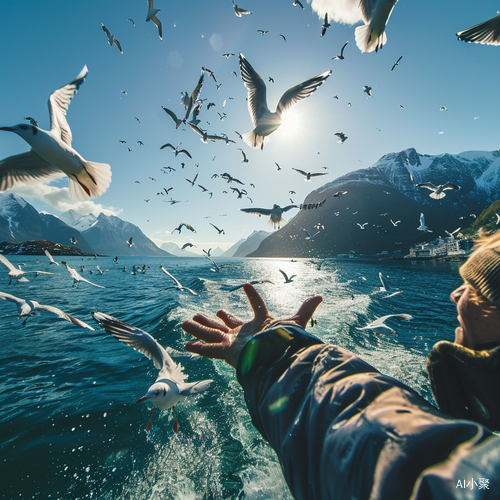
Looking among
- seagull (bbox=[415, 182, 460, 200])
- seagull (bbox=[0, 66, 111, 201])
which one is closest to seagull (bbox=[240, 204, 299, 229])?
seagull (bbox=[0, 66, 111, 201])

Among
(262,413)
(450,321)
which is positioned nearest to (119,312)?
(262,413)

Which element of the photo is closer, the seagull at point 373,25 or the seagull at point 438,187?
the seagull at point 373,25

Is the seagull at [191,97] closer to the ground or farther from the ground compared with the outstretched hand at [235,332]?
farther from the ground

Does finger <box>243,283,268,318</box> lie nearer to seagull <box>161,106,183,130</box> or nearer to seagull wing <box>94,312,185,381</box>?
seagull wing <box>94,312,185,381</box>

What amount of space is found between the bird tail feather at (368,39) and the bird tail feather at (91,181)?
27.0 feet

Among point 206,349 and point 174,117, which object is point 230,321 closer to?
point 206,349

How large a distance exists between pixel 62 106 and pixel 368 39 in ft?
28.5

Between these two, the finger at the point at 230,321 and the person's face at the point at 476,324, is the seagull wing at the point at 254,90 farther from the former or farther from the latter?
the person's face at the point at 476,324

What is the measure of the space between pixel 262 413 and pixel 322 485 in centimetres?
44

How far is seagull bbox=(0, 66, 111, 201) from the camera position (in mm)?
3445

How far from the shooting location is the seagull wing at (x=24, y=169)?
Answer: 3916 mm

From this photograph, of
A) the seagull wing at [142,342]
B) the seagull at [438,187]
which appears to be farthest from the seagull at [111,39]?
the seagull at [438,187]

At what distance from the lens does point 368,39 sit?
6.64 metres

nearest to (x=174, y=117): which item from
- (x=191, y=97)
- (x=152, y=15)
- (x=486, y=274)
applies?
(x=191, y=97)
